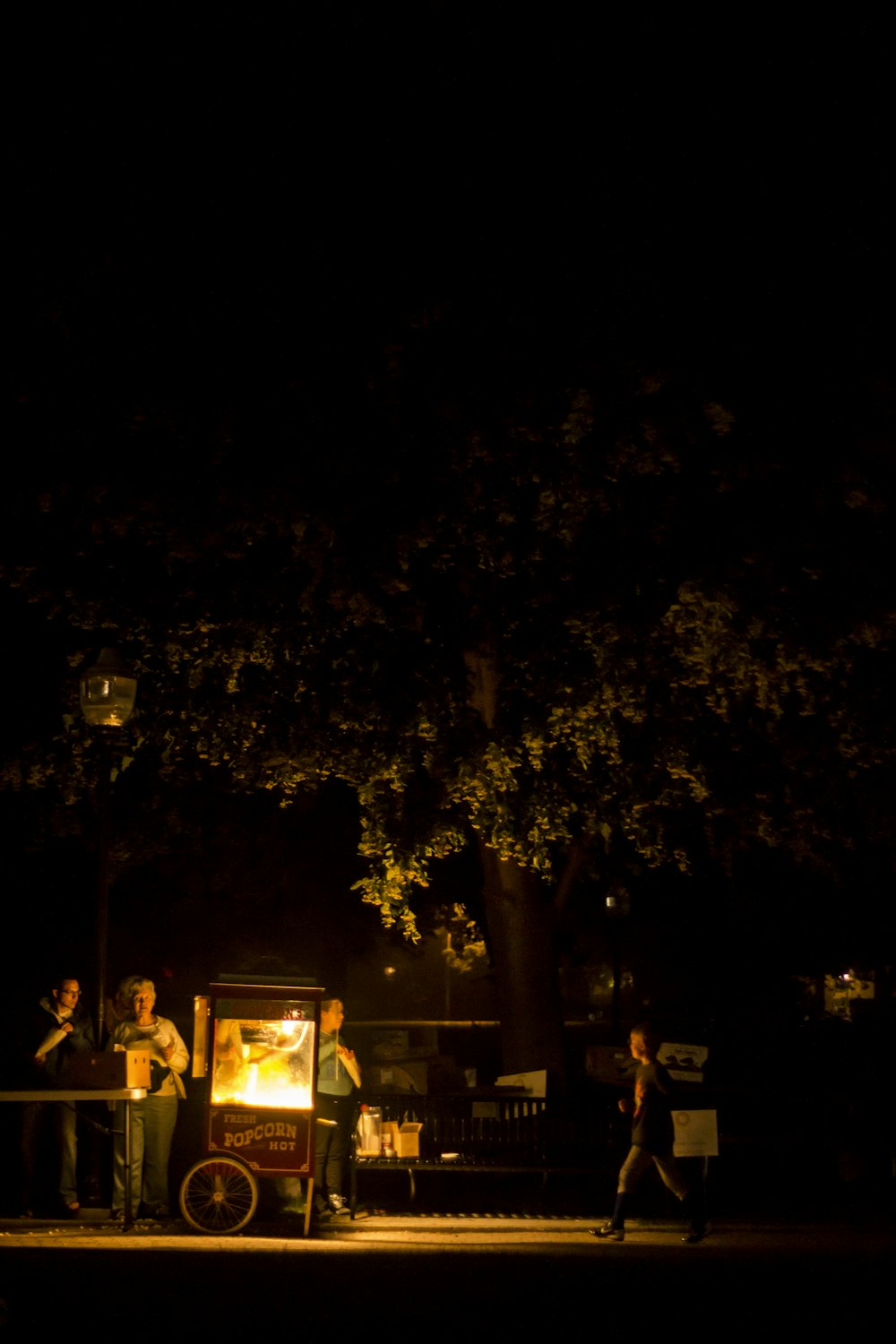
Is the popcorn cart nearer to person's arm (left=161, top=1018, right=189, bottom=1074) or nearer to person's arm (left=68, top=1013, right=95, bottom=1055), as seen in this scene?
person's arm (left=161, top=1018, right=189, bottom=1074)

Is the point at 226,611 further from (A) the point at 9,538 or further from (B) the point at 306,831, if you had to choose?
(B) the point at 306,831

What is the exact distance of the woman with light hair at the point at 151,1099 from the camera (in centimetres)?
1276

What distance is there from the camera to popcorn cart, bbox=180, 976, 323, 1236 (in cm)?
1245

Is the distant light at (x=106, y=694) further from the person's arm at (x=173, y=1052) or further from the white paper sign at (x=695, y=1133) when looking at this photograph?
the white paper sign at (x=695, y=1133)

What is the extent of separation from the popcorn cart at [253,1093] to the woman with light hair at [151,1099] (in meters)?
0.30

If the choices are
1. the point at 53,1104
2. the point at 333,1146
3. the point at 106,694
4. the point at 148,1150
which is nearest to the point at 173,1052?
the point at 148,1150

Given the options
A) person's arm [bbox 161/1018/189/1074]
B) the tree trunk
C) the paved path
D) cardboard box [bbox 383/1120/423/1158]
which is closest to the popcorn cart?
person's arm [bbox 161/1018/189/1074]

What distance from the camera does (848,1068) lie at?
2681 centimetres

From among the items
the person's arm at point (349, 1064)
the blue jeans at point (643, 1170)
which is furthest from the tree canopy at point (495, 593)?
the blue jeans at point (643, 1170)

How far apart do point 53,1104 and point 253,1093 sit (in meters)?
1.75

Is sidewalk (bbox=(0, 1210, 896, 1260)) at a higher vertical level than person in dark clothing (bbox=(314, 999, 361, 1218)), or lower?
lower

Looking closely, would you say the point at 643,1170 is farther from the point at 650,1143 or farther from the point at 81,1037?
the point at 81,1037

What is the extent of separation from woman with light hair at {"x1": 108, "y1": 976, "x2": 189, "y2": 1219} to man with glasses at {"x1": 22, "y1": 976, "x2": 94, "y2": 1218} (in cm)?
36

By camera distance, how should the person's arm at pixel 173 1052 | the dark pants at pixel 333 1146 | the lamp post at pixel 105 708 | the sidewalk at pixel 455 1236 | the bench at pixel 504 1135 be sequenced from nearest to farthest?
the sidewalk at pixel 455 1236
the person's arm at pixel 173 1052
the lamp post at pixel 105 708
the dark pants at pixel 333 1146
the bench at pixel 504 1135
